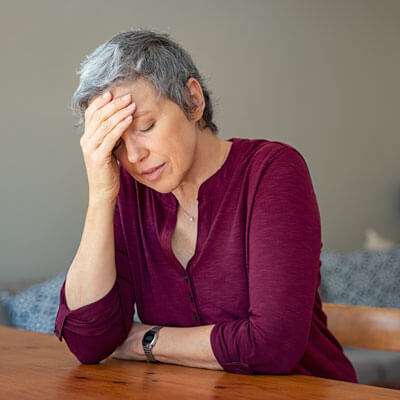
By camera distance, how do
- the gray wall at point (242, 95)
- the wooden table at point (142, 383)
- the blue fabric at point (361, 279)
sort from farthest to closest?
the blue fabric at point (361, 279) → the gray wall at point (242, 95) → the wooden table at point (142, 383)

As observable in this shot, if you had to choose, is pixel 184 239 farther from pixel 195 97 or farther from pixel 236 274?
pixel 195 97

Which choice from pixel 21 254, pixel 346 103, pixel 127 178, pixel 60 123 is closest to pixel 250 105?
pixel 346 103

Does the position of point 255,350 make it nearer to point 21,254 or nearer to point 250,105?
point 21,254

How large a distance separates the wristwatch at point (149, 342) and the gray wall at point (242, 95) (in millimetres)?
1740

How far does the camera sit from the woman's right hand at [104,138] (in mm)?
1331

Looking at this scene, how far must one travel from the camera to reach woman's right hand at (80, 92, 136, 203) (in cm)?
133

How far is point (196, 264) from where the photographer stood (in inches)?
57.1

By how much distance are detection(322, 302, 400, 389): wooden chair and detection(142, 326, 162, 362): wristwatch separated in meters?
0.46

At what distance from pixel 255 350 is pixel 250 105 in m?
2.86

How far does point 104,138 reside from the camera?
55.1 inches

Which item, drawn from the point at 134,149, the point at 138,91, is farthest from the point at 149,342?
the point at 138,91

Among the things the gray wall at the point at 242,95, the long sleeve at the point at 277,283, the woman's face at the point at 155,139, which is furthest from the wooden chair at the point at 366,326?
the gray wall at the point at 242,95

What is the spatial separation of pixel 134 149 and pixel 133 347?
0.40 m

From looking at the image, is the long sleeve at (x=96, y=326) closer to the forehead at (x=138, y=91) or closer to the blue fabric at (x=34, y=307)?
the forehead at (x=138, y=91)
